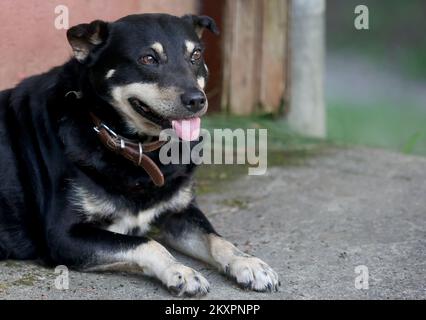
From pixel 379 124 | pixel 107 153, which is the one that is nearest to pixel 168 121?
pixel 107 153

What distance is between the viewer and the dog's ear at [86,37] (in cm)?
365

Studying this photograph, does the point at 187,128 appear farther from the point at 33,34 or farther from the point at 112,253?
the point at 33,34

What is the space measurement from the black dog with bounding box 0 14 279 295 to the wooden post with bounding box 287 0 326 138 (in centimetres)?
304

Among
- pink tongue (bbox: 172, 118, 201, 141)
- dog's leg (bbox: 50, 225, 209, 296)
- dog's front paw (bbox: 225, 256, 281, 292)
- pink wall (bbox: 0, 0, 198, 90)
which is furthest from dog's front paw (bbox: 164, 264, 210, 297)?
pink wall (bbox: 0, 0, 198, 90)

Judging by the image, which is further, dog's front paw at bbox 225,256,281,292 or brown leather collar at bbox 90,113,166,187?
brown leather collar at bbox 90,113,166,187

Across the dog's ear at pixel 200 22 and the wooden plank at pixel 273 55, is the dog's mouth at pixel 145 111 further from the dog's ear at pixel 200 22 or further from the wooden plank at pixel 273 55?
the wooden plank at pixel 273 55

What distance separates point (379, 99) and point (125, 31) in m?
5.74

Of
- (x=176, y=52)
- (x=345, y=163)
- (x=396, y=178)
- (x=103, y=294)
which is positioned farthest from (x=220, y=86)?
(x=103, y=294)

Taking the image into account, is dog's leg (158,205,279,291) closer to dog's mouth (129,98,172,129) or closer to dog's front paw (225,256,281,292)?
dog's front paw (225,256,281,292)

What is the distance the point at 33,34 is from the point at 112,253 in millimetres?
1946

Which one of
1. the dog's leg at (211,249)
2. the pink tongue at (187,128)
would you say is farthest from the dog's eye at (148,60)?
the dog's leg at (211,249)

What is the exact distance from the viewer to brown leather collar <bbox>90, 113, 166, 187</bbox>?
3.66 meters
